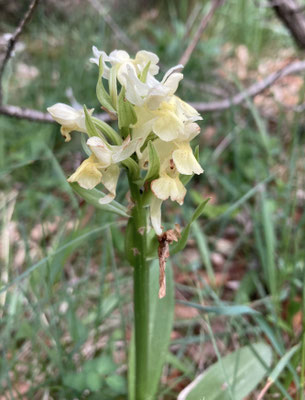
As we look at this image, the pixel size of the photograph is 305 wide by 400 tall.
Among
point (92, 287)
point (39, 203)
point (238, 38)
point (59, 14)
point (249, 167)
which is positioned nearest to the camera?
point (92, 287)

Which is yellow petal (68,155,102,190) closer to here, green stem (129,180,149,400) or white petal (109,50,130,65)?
green stem (129,180,149,400)

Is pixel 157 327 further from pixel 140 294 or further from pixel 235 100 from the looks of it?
pixel 235 100

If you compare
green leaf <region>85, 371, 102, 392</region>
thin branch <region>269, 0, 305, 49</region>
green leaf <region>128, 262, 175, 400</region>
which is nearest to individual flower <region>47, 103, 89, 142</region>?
green leaf <region>128, 262, 175, 400</region>

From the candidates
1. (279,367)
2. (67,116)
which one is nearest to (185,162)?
(67,116)

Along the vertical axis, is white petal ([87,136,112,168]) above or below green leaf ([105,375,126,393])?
above

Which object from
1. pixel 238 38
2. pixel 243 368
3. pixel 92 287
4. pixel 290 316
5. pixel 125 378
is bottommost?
pixel 290 316

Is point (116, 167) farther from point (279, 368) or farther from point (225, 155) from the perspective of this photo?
point (225, 155)

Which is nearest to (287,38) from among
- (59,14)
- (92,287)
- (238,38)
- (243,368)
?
(238,38)

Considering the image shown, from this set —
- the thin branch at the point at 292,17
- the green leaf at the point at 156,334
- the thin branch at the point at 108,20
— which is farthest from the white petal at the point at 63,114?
the thin branch at the point at 292,17

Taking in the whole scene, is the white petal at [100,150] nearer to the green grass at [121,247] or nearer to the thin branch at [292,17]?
the green grass at [121,247]
